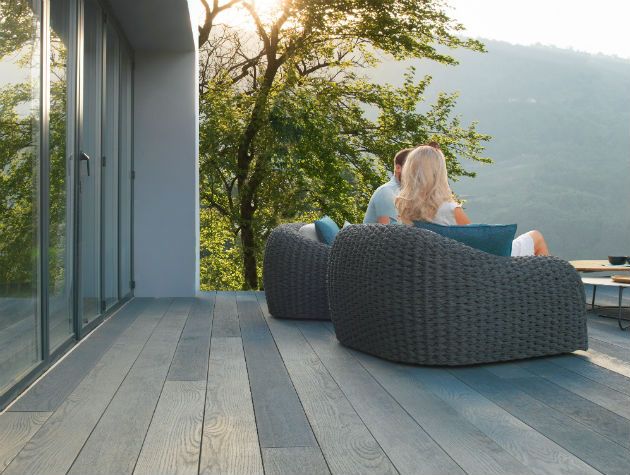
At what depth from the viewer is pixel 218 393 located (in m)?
3.26

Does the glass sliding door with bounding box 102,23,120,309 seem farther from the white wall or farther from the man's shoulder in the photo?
the man's shoulder

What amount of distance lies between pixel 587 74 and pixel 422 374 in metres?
32.8

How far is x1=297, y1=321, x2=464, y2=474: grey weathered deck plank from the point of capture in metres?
2.32

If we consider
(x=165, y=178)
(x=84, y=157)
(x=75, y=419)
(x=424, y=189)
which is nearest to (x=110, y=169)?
(x=84, y=157)

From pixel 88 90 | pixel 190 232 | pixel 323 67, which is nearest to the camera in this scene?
pixel 88 90

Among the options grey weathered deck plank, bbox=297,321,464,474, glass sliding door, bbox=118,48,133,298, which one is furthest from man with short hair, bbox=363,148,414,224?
glass sliding door, bbox=118,48,133,298

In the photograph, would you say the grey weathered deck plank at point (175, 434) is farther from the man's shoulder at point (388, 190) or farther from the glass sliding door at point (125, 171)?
the glass sliding door at point (125, 171)

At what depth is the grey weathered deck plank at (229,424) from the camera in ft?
7.54

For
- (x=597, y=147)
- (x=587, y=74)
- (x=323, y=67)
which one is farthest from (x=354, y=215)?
(x=587, y=74)

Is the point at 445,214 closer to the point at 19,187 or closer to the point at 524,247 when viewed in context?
the point at 524,247

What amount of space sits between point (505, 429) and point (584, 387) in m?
0.88

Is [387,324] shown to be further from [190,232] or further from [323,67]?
[323,67]

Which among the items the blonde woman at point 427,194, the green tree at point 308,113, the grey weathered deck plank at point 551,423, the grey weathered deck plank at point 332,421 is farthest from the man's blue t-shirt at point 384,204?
the green tree at point 308,113

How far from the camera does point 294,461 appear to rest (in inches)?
91.8
